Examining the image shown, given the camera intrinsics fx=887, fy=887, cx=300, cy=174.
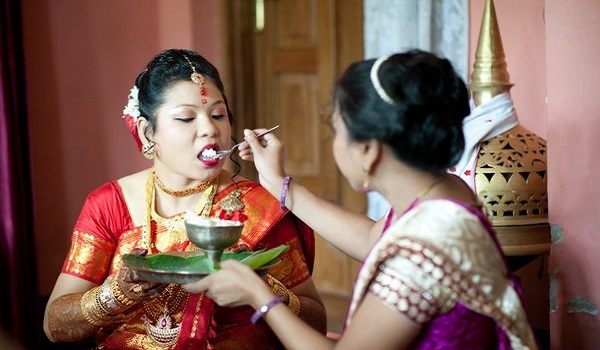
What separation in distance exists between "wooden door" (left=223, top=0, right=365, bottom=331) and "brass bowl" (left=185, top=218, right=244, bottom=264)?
9.11ft

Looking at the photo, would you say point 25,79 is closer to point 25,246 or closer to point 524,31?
point 25,246

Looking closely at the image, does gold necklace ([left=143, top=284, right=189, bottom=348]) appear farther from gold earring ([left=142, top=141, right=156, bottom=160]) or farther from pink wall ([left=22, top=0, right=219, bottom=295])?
pink wall ([left=22, top=0, right=219, bottom=295])

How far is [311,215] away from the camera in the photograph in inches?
91.5

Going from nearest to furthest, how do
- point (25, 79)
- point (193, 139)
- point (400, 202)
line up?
point (400, 202), point (193, 139), point (25, 79)

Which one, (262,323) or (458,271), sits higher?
(458,271)

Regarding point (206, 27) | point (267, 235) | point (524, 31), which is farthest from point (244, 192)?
point (206, 27)

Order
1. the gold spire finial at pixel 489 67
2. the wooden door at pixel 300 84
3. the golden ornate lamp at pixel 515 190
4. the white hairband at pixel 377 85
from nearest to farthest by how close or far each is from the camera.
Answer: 1. the white hairband at pixel 377 85
2. the golden ornate lamp at pixel 515 190
3. the gold spire finial at pixel 489 67
4. the wooden door at pixel 300 84

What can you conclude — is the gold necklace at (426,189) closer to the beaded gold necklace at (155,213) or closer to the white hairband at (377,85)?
the white hairband at (377,85)

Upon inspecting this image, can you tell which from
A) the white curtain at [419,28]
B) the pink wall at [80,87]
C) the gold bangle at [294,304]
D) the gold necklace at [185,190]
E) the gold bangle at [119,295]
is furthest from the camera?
the pink wall at [80,87]

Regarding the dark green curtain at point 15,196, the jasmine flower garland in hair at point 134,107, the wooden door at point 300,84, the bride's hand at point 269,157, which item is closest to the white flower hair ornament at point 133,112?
the jasmine flower garland in hair at point 134,107

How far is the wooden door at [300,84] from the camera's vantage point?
4.88m

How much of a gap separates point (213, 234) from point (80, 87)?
250cm

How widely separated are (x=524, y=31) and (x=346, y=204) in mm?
1761

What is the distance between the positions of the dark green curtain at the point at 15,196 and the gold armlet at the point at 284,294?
1.87 meters
